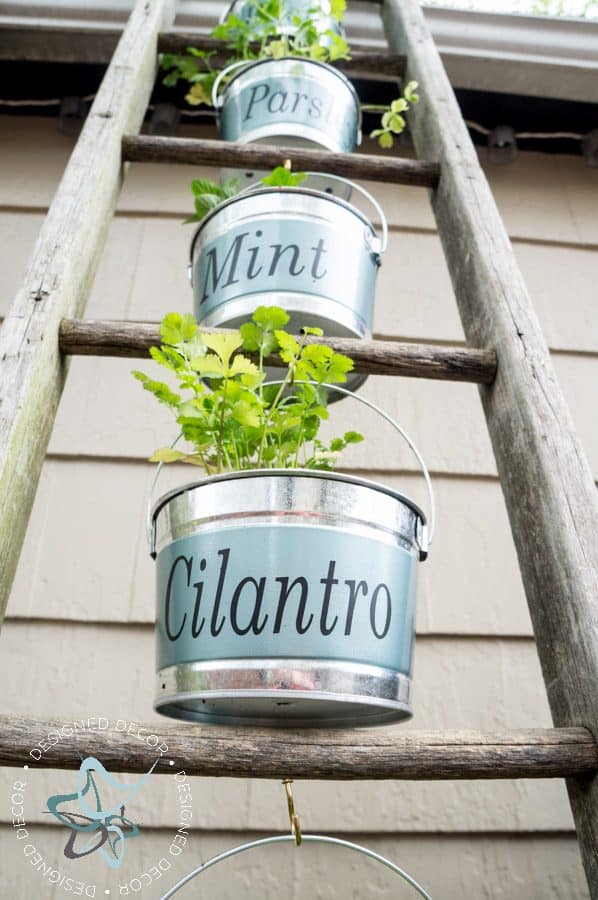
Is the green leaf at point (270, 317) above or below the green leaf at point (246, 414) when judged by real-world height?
above

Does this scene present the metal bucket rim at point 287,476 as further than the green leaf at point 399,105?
No

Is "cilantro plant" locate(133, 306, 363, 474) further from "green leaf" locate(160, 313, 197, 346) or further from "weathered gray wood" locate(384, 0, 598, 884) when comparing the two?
"weathered gray wood" locate(384, 0, 598, 884)

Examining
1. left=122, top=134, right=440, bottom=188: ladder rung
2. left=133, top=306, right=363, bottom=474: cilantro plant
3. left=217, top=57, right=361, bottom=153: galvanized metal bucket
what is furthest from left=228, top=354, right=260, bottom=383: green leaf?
left=217, top=57, right=361, bottom=153: galvanized metal bucket

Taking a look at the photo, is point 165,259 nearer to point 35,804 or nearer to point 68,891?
point 35,804

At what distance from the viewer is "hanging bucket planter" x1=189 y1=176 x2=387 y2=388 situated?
3.04 ft

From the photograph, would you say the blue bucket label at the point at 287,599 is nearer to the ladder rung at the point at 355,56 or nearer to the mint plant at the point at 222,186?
the mint plant at the point at 222,186

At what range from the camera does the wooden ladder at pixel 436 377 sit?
0.59 meters

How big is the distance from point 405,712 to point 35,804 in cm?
74

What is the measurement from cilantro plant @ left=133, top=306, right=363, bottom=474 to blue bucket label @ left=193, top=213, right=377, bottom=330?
158 mm

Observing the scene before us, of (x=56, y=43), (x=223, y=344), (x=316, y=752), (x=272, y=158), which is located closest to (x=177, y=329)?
(x=223, y=344)

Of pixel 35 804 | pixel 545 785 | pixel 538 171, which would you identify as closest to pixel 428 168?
pixel 538 171

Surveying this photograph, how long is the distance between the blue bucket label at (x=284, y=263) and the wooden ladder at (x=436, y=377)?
0.13 meters

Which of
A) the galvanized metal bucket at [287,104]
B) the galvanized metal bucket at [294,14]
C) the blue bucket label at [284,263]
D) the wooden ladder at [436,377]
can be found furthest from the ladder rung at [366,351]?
the galvanized metal bucket at [294,14]

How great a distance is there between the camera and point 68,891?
1076 millimetres
